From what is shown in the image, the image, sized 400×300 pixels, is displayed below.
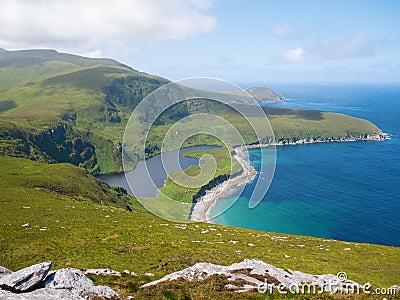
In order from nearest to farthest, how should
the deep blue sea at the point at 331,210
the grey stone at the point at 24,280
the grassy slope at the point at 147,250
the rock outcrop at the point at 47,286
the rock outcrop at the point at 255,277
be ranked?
the rock outcrop at the point at 47,286 < the grey stone at the point at 24,280 < the rock outcrop at the point at 255,277 < the grassy slope at the point at 147,250 < the deep blue sea at the point at 331,210

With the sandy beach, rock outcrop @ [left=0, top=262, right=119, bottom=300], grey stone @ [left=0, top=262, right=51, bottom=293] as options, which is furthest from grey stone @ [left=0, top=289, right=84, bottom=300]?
the sandy beach

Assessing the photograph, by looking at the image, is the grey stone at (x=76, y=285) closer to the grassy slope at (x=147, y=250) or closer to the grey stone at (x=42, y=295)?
the grey stone at (x=42, y=295)

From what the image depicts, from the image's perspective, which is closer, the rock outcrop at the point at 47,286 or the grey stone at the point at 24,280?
the rock outcrop at the point at 47,286

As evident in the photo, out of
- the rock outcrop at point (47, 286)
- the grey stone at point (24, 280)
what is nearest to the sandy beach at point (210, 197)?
the rock outcrop at point (47, 286)

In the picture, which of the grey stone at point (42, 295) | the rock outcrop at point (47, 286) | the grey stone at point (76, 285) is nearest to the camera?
the grey stone at point (42, 295)

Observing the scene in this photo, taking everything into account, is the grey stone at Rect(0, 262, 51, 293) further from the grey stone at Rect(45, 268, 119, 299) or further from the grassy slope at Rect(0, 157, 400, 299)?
the grassy slope at Rect(0, 157, 400, 299)

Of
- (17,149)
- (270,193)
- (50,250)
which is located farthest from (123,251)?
(17,149)
